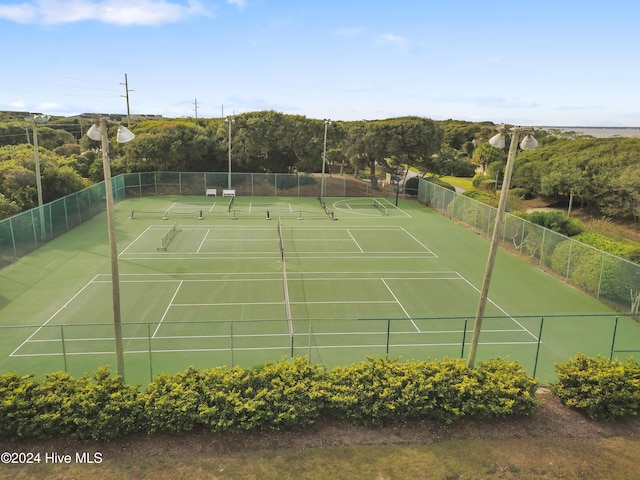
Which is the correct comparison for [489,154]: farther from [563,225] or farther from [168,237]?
[168,237]

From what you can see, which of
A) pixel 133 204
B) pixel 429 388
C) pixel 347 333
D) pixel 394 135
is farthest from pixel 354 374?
pixel 394 135

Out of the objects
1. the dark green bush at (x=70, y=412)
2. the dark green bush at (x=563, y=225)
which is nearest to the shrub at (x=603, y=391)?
the dark green bush at (x=70, y=412)

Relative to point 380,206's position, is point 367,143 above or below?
above

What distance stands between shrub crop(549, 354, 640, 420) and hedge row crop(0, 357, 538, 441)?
3.36 ft

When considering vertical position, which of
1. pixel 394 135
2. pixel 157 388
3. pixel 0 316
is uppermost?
pixel 394 135

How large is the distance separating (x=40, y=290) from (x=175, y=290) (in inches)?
187

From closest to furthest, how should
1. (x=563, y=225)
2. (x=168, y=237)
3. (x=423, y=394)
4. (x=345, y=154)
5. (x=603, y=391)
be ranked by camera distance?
(x=423, y=394)
(x=603, y=391)
(x=563, y=225)
(x=168, y=237)
(x=345, y=154)

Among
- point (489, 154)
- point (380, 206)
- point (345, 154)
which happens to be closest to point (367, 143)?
point (345, 154)

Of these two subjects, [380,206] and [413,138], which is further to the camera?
[413,138]

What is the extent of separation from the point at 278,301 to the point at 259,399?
27.5ft

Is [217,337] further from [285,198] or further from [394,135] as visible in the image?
[394,135]

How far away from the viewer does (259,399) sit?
9234mm

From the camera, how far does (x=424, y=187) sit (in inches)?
1583

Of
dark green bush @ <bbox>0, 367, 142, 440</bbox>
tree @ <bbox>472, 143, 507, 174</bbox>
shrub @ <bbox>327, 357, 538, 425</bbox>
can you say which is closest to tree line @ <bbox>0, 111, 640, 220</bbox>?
tree @ <bbox>472, 143, 507, 174</bbox>
